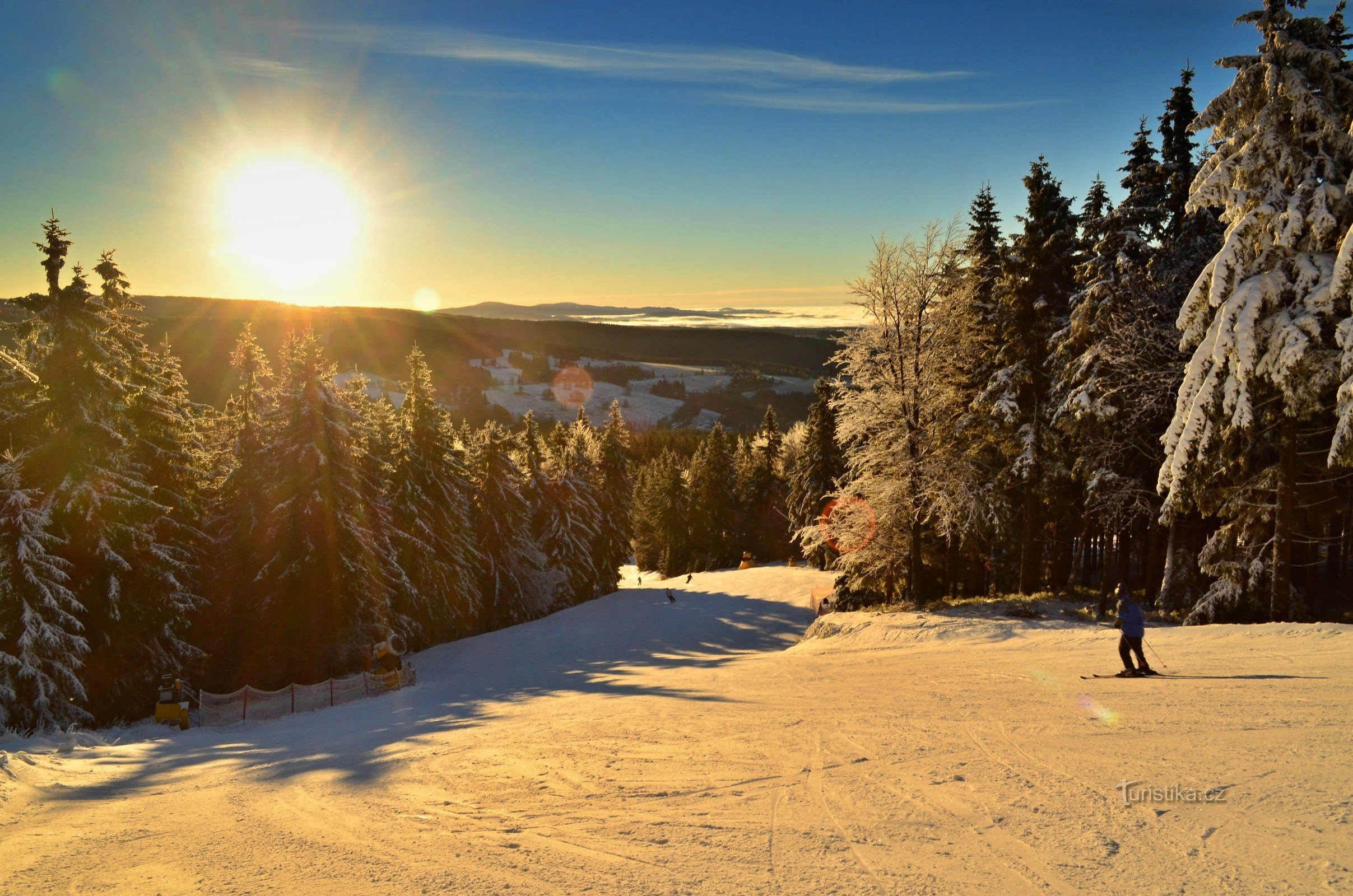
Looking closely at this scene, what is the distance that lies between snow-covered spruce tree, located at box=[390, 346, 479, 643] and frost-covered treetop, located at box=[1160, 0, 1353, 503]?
29396 mm

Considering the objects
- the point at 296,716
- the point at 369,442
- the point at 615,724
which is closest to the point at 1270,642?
the point at 615,724

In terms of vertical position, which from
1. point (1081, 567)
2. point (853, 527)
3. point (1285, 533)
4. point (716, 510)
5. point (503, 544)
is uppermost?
point (1285, 533)

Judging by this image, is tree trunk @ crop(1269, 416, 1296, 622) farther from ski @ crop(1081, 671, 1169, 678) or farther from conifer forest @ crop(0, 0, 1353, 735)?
ski @ crop(1081, 671, 1169, 678)

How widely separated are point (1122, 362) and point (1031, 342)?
15.6 feet

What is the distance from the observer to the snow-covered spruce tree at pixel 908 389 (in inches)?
950

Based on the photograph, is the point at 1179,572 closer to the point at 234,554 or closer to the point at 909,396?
the point at 909,396

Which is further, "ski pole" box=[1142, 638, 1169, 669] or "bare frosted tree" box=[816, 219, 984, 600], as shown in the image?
"bare frosted tree" box=[816, 219, 984, 600]

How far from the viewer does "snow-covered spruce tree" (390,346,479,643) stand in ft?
109

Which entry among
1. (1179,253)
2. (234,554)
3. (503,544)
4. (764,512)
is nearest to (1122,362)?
(1179,253)

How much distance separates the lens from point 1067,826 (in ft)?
21.7

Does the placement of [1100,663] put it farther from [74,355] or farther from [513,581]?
[513,581]

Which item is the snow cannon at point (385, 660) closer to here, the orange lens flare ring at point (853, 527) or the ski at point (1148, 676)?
the orange lens flare ring at point (853, 527)

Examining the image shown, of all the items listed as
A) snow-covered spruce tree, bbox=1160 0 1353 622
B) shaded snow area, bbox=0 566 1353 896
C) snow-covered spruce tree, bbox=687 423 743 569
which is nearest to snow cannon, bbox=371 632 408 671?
shaded snow area, bbox=0 566 1353 896

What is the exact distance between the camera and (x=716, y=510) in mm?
70625
